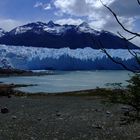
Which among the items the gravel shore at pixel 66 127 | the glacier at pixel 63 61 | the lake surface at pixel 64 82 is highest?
the glacier at pixel 63 61

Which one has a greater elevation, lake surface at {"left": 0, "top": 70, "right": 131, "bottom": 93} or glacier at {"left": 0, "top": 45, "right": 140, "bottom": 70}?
glacier at {"left": 0, "top": 45, "right": 140, "bottom": 70}

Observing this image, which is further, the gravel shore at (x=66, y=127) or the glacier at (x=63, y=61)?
the glacier at (x=63, y=61)

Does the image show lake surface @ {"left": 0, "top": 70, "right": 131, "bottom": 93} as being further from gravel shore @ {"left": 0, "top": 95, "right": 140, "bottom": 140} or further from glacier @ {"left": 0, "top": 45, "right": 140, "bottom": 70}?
glacier @ {"left": 0, "top": 45, "right": 140, "bottom": 70}

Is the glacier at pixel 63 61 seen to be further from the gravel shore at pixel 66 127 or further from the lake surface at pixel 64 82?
the gravel shore at pixel 66 127

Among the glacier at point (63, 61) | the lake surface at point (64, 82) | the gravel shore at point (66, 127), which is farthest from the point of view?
the glacier at point (63, 61)

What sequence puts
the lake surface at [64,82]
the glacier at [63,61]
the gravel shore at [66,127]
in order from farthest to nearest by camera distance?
the glacier at [63,61]
the lake surface at [64,82]
the gravel shore at [66,127]

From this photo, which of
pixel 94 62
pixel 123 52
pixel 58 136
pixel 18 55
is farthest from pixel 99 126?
pixel 18 55

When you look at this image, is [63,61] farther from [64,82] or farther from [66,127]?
[66,127]

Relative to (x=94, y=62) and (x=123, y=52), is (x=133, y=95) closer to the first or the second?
(x=123, y=52)

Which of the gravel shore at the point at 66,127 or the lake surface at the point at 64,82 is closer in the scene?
the gravel shore at the point at 66,127

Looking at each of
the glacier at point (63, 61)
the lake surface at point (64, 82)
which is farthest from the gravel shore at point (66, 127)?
the glacier at point (63, 61)

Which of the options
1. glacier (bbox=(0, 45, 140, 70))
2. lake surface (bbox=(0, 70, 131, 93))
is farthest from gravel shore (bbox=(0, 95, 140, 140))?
glacier (bbox=(0, 45, 140, 70))

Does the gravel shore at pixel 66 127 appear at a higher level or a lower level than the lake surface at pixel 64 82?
higher

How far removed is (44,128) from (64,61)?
554 ft
